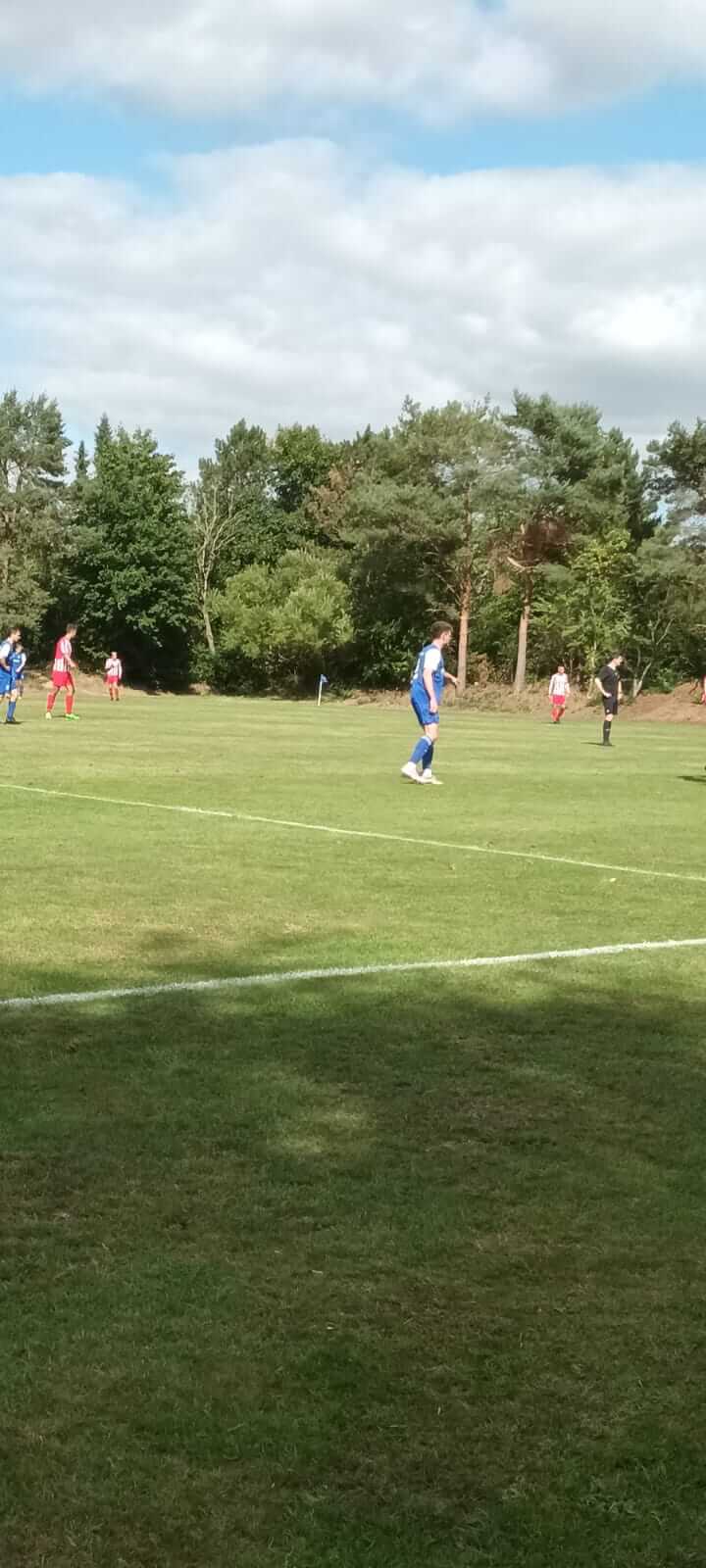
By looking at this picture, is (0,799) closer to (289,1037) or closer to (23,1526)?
(289,1037)

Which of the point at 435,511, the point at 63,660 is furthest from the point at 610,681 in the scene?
the point at 435,511

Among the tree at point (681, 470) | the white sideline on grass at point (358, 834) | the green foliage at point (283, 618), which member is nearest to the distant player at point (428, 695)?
the white sideline on grass at point (358, 834)

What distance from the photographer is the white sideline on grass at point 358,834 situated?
42.2 ft

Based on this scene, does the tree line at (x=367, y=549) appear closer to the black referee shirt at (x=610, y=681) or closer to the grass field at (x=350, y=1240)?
the black referee shirt at (x=610, y=681)

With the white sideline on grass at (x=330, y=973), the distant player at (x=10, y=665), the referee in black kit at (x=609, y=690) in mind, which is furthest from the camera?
the distant player at (x=10, y=665)

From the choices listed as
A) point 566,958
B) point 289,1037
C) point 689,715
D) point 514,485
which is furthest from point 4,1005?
point 514,485

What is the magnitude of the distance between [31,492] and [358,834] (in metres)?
80.6

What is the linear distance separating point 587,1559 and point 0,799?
49.3 ft

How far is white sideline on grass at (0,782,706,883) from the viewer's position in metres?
12.9

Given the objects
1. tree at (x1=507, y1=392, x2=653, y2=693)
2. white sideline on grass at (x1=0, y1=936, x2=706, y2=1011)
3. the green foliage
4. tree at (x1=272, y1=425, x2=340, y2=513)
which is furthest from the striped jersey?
tree at (x1=272, y1=425, x2=340, y2=513)

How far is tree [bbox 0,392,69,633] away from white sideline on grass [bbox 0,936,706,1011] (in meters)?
83.2

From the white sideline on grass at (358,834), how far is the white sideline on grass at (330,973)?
328 cm

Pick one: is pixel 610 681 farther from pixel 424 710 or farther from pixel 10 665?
pixel 424 710

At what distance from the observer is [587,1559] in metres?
2.95
